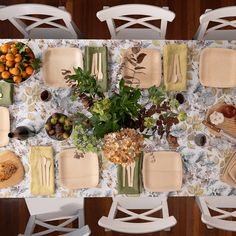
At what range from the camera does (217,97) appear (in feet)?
6.88

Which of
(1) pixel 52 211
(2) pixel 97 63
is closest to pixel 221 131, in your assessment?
(2) pixel 97 63

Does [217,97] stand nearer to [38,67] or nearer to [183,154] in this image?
[183,154]

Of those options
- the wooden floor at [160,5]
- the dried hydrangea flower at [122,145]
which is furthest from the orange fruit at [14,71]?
the wooden floor at [160,5]

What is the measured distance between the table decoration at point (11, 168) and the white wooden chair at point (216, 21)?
1258 mm

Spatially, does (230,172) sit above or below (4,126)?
below

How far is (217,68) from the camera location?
2.11m

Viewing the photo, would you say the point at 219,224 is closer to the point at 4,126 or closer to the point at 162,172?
the point at 162,172

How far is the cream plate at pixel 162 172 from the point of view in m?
2.10

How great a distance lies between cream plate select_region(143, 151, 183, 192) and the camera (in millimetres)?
2096

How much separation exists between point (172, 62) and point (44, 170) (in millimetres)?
909

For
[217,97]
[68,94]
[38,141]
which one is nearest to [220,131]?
[217,97]

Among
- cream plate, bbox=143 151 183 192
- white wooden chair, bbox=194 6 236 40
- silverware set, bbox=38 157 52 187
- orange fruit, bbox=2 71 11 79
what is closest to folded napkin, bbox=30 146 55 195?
silverware set, bbox=38 157 52 187

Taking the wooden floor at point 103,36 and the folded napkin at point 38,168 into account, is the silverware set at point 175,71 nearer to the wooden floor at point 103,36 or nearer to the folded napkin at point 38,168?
the folded napkin at point 38,168

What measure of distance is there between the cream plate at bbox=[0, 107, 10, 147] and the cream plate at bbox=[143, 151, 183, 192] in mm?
765
